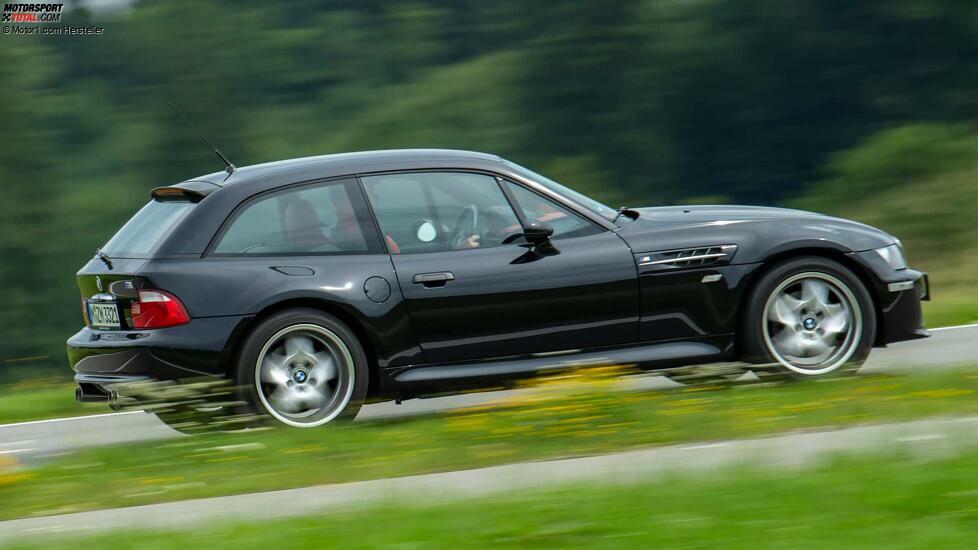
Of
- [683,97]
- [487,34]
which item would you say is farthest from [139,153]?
[683,97]

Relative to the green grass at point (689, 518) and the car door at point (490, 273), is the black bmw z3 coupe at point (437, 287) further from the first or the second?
the green grass at point (689, 518)

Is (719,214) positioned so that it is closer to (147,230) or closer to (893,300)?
(893,300)

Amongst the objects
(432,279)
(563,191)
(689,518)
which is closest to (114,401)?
(432,279)

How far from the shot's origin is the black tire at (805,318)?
7832mm

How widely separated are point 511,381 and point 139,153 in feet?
117

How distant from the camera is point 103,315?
7.79 meters

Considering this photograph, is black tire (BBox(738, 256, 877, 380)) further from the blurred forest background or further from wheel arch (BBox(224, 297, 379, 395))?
the blurred forest background

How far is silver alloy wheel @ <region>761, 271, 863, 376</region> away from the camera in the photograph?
310 inches

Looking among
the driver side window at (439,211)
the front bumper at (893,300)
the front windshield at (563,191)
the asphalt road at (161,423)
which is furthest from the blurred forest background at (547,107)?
the driver side window at (439,211)

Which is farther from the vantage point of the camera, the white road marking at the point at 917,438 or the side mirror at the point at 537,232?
the side mirror at the point at 537,232

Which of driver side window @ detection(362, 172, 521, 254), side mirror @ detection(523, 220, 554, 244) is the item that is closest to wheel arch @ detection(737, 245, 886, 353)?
side mirror @ detection(523, 220, 554, 244)

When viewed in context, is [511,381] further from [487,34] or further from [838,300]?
[487,34]

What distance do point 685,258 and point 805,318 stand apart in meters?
0.81

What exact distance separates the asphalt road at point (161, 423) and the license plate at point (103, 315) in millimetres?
745
